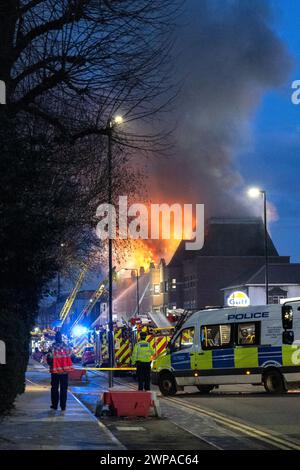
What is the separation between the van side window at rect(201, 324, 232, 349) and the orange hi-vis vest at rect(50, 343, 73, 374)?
8289mm

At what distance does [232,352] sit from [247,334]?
28.3 inches

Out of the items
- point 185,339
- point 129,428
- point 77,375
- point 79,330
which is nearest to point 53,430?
point 129,428

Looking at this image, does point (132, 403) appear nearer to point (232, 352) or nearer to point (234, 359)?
point (234, 359)

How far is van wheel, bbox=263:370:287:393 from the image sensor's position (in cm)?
2348

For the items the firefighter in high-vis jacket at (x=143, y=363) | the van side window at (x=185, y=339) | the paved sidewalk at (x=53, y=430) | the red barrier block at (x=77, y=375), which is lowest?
the red barrier block at (x=77, y=375)

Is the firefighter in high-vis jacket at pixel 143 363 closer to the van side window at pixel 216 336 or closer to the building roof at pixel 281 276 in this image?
the van side window at pixel 216 336

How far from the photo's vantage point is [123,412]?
16.1 metres

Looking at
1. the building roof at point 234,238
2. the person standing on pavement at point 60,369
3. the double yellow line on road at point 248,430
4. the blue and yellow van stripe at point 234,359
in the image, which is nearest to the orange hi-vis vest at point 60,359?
the person standing on pavement at point 60,369

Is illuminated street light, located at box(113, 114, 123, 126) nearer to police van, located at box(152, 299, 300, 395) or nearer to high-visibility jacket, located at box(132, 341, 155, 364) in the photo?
high-visibility jacket, located at box(132, 341, 155, 364)

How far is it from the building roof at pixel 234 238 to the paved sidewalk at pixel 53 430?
70.1m

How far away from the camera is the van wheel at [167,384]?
2474 cm
